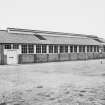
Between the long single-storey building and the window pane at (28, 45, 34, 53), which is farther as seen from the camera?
the window pane at (28, 45, 34, 53)

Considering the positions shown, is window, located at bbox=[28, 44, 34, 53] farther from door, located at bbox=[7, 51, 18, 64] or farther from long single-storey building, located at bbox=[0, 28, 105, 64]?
door, located at bbox=[7, 51, 18, 64]

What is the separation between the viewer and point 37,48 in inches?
1178

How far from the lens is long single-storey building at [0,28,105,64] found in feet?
89.2

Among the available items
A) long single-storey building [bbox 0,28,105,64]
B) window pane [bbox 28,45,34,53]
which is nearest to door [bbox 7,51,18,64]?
long single-storey building [bbox 0,28,105,64]

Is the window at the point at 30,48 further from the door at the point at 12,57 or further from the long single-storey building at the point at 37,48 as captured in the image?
the door at the point at 12,57

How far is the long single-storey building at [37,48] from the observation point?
89.2 feet

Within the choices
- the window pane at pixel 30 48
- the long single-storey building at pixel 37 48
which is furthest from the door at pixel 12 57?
the window pane at pixel 30 48

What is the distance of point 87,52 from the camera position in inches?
1470

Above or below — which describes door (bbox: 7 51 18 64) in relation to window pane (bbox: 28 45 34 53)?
below

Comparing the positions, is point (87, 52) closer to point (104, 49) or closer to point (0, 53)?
point (104, 49)

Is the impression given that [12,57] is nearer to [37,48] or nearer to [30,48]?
[30,48]

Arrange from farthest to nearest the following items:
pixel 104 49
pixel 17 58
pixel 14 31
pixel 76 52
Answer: pixel 104 49, pixel 76 52, pixel 14 31, pixel 17 58

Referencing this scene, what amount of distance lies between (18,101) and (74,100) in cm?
214

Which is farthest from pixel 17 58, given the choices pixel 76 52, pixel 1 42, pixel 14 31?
pixel 76 52
